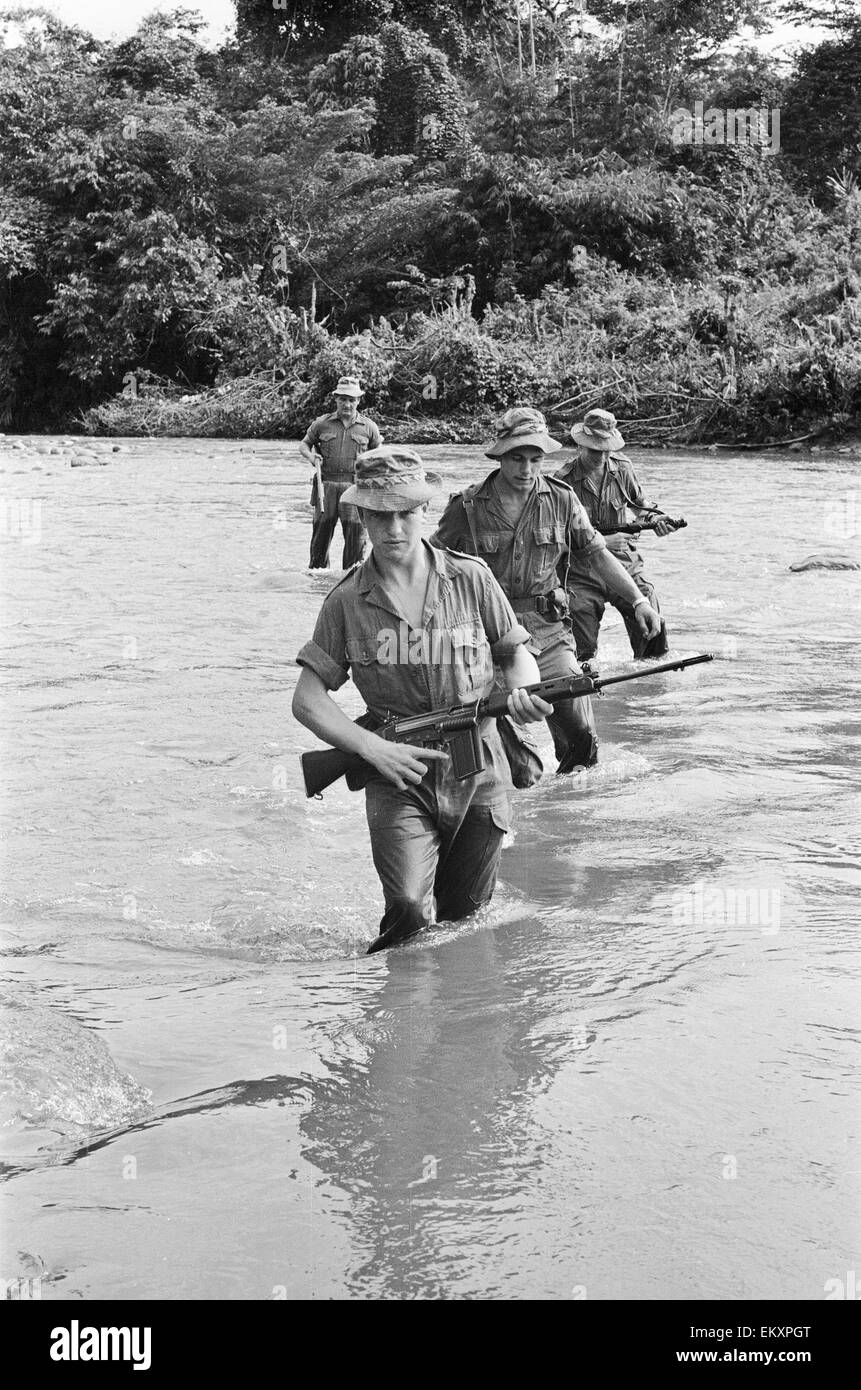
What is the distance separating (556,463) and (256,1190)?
2253 centimetres

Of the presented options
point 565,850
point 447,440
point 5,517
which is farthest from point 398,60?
point 565,850

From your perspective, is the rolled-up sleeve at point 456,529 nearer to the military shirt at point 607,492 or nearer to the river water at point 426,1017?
the river water at point 426,1017

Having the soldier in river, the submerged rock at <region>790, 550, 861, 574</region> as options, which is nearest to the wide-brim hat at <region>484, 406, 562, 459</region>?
the soldier in river

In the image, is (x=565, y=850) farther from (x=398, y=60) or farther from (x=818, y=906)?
(x=398, y=60)

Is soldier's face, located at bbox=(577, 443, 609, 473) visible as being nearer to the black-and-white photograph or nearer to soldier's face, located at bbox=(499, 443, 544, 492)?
the black-and-white photograph

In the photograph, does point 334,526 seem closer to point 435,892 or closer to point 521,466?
point 521,466

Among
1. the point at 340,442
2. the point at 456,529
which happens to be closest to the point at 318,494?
the point at 340,442

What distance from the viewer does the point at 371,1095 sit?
165 inches

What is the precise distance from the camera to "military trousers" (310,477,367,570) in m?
13.9

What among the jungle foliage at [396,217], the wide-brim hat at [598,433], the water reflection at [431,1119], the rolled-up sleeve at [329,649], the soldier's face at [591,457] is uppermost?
the jungle foliage at [396,217]

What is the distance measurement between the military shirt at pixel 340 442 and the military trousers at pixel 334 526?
89 mm

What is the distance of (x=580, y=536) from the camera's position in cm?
732

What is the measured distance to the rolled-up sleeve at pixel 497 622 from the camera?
199 inches

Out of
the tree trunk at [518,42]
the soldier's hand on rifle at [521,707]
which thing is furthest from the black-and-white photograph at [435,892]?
the tree trunk at [518,42]
